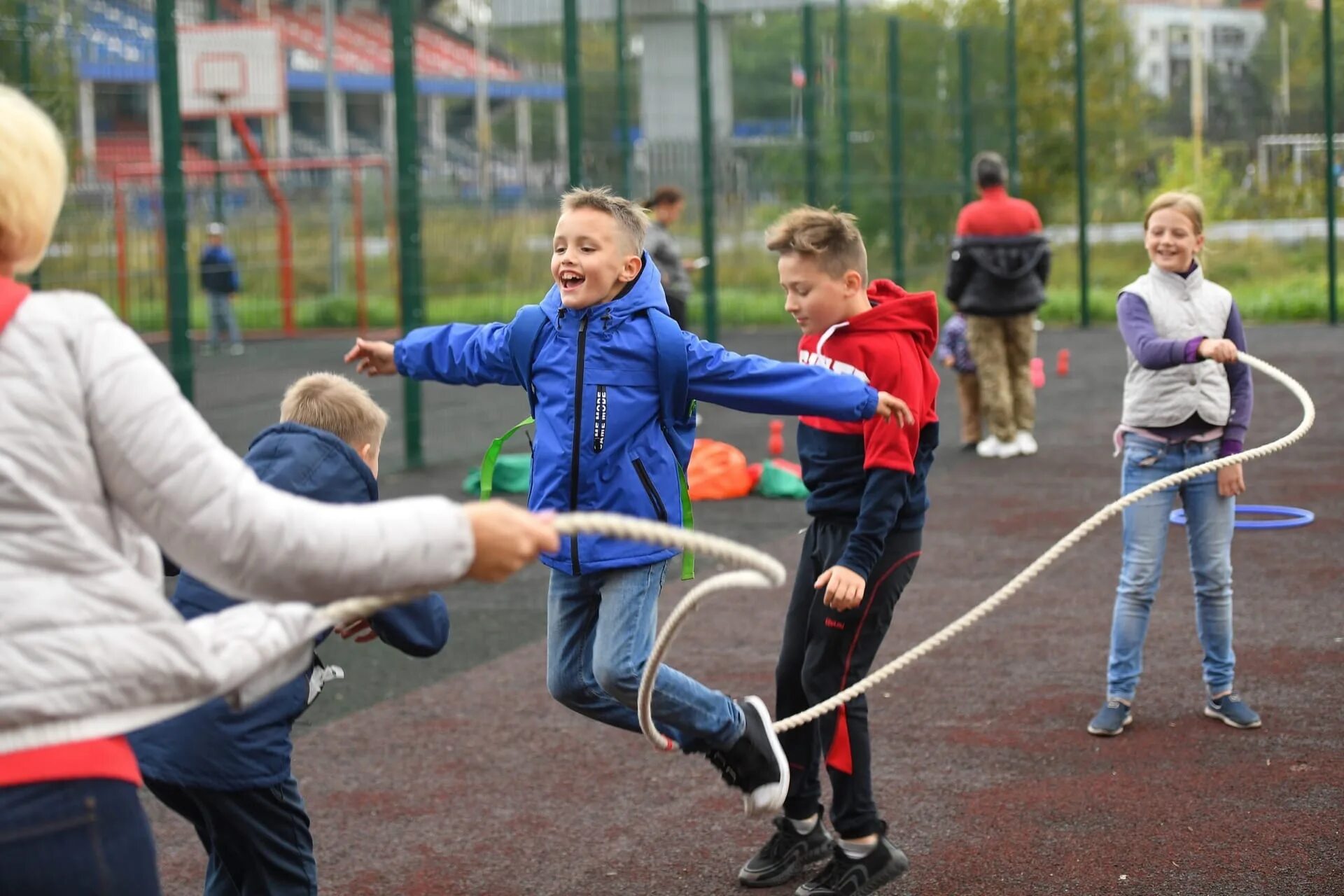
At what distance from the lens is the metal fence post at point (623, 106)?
50.9 feet

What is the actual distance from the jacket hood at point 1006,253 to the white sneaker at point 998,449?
1.27m

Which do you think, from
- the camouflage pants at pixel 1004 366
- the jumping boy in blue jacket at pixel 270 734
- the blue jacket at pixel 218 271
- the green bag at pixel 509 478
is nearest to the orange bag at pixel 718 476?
the green bag at pixel 509 478

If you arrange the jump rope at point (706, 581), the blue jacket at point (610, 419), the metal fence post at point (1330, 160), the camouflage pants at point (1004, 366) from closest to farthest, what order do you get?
the jump rope at point (706, 581) → the blue jacket at point (610, 419) → the camouflage pants at point (1004, 366) → the metal fence post at point (1330, 160)

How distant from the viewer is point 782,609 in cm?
805

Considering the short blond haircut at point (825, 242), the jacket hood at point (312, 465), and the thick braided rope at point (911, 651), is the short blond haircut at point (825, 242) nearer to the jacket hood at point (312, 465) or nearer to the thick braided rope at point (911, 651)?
the thick braided rope at point (911, 651)

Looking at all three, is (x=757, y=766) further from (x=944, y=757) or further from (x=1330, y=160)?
(x=1330, y=160)

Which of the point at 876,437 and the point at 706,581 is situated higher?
the point at 876,437

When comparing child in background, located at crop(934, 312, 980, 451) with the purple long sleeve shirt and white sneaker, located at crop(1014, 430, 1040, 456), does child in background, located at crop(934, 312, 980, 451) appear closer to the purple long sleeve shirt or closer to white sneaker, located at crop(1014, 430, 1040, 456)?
white sneaker, located at crop(1014, 430, 1040, 456)

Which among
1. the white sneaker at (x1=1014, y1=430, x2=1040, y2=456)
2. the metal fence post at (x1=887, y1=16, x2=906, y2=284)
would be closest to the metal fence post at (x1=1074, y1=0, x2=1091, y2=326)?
the metal fence post at (x1=887, y1=16, x2=906, y2=284)

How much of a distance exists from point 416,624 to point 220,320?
42.2 feet

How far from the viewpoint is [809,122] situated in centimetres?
1977

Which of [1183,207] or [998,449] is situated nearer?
Result: [1183,207]

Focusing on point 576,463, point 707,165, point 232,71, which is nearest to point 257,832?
point 576,463

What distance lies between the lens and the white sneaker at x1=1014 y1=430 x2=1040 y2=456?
12922 mm
